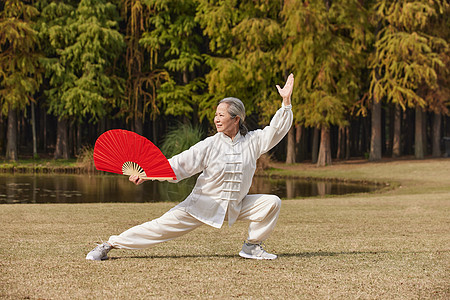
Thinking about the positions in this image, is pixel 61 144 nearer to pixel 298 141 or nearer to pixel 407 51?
pixel 298 141

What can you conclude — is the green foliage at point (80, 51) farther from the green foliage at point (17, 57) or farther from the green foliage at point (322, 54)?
the green foliage at point (322, 54)

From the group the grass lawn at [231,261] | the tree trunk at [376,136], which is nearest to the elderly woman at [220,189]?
the grass lawn at [231,261]

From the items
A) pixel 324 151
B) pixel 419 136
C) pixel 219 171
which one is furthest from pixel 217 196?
pixel 419 136

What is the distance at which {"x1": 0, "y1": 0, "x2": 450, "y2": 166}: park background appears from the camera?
27875mm

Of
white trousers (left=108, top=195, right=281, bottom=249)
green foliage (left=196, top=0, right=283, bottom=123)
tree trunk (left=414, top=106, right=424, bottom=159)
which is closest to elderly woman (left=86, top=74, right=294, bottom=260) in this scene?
white trousers (left=108, top=195, right=281, bottom=249)

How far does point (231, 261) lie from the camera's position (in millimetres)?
5934

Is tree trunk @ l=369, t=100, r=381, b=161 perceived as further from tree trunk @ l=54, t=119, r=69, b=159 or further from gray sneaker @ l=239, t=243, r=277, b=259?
gray sneaker @ l=239, t=243, r=277, b=259

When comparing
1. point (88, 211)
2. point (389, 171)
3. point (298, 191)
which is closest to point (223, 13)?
point (389, 171)

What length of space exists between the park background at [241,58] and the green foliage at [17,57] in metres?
0.07

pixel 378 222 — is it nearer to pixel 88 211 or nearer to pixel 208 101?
pixel 88 211

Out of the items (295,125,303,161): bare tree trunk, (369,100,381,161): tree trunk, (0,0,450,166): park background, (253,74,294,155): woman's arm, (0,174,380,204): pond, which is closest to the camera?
(253,74,294,155): woman's arm

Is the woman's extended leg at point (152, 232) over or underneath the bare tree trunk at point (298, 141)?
underneath

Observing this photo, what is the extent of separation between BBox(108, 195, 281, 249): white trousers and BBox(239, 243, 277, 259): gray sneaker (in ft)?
0.55

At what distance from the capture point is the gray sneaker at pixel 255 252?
6027 millimetres
